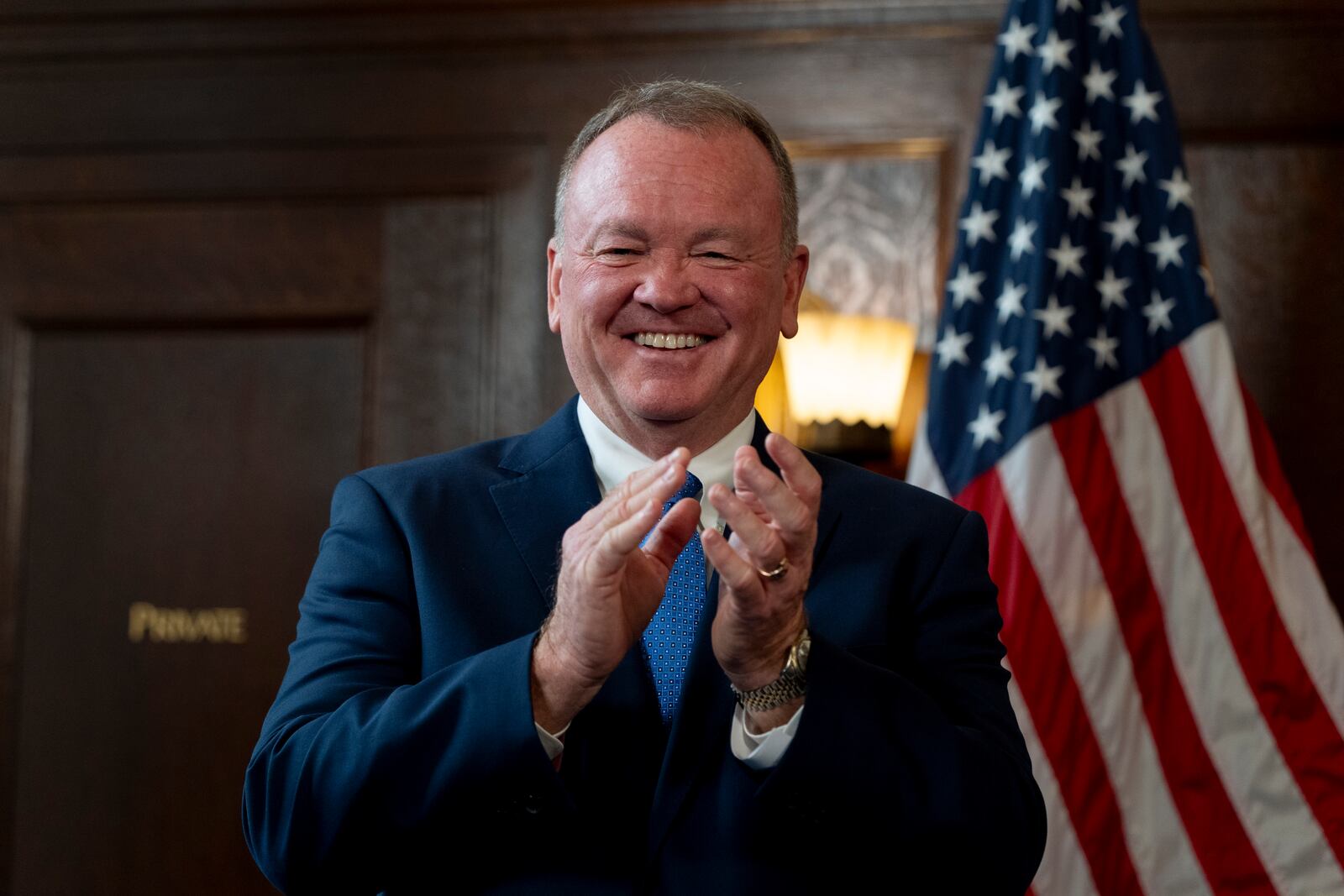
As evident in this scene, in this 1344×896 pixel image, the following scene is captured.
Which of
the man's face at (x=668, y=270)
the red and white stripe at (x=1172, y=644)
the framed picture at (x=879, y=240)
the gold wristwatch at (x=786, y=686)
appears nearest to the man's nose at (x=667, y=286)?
the man's face at (x=668, y=270)

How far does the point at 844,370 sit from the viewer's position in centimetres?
313

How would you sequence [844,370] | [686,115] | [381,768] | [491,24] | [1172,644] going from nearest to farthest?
1. [381,768]
2. [686,115]
3. [1172,644]
4. [844,370]
5. [491,24]

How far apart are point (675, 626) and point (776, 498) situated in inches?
13.9

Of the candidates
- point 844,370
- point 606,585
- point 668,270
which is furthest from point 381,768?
point 844,370

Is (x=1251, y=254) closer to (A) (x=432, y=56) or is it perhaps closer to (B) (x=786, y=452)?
(A) (x=432, y=56)

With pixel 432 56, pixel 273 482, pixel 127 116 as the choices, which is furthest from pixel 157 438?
pixel 432 56

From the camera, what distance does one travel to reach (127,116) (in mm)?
3781

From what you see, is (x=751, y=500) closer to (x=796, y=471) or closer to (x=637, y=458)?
(x=796, y=471)

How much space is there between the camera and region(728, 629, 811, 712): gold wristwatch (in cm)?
143

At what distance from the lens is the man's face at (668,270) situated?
5.43 feet

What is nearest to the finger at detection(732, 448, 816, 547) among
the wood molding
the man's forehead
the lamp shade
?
the man's forehead

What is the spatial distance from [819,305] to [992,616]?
5.75 ft

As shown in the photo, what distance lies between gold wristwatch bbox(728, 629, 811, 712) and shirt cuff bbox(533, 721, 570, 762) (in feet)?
0.59

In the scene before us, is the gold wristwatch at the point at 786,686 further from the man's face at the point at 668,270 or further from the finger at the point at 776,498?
the man's face at the point at 668,270
